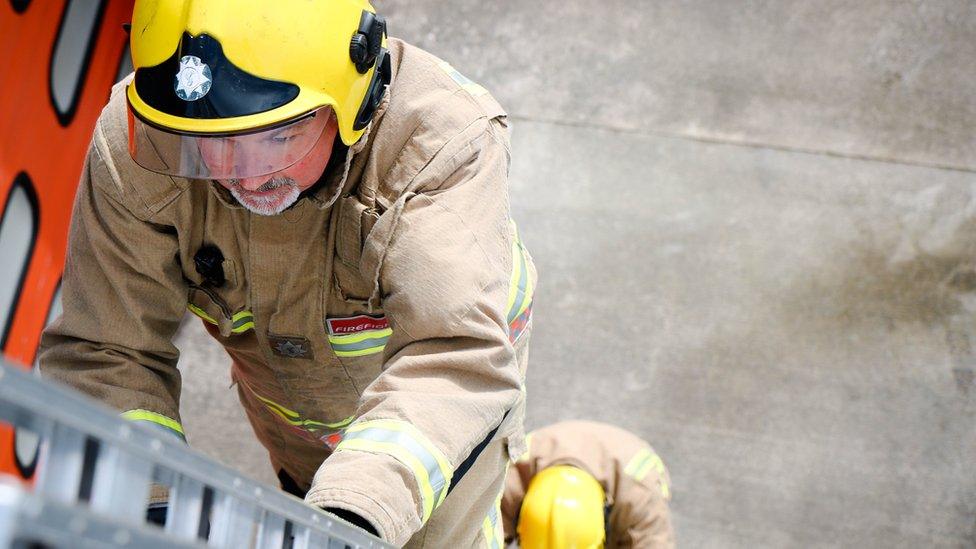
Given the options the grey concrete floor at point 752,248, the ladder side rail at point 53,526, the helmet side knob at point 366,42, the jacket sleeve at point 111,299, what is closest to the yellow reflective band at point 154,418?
the jacket sleeve at point 111,299

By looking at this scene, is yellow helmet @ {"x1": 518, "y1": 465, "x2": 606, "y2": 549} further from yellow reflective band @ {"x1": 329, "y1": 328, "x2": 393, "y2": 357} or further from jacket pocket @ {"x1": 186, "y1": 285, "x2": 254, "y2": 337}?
jacket pocket @ {"x1": 186, "y1": 285, "x2": 254, "y2": 337}

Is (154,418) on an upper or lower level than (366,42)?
lower

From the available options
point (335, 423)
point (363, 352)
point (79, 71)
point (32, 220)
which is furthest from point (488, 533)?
point (79, 71)

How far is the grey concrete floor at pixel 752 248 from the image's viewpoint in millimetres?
3688

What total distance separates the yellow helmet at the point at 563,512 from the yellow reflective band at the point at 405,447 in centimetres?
129

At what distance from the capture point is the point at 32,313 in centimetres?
350

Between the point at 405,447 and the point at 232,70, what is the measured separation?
0.65m

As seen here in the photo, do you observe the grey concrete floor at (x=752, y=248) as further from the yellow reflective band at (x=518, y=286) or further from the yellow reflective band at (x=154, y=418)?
the yellow reflective band at (x=154, y=418)

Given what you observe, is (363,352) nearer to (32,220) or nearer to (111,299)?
(111,299)

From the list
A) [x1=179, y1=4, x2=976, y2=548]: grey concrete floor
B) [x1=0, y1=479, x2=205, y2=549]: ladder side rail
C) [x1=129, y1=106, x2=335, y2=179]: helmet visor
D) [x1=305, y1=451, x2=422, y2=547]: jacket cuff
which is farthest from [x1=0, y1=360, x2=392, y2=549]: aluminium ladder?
[x1=179, y1=4, x2=976, y2=548]: grey concrete floor

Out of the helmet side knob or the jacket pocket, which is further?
the jacket pocket

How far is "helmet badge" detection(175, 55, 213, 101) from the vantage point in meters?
1.68

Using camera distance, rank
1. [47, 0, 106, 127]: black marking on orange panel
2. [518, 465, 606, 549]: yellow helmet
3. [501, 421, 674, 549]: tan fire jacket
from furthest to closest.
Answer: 1. [47, 0, 106, 127]: black marking on orange panel
2. [501, 421, 674, 549]: tan fire jacket
3. [518, 465, 606, 549]: yellow helmet

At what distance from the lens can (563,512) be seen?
114 inches
